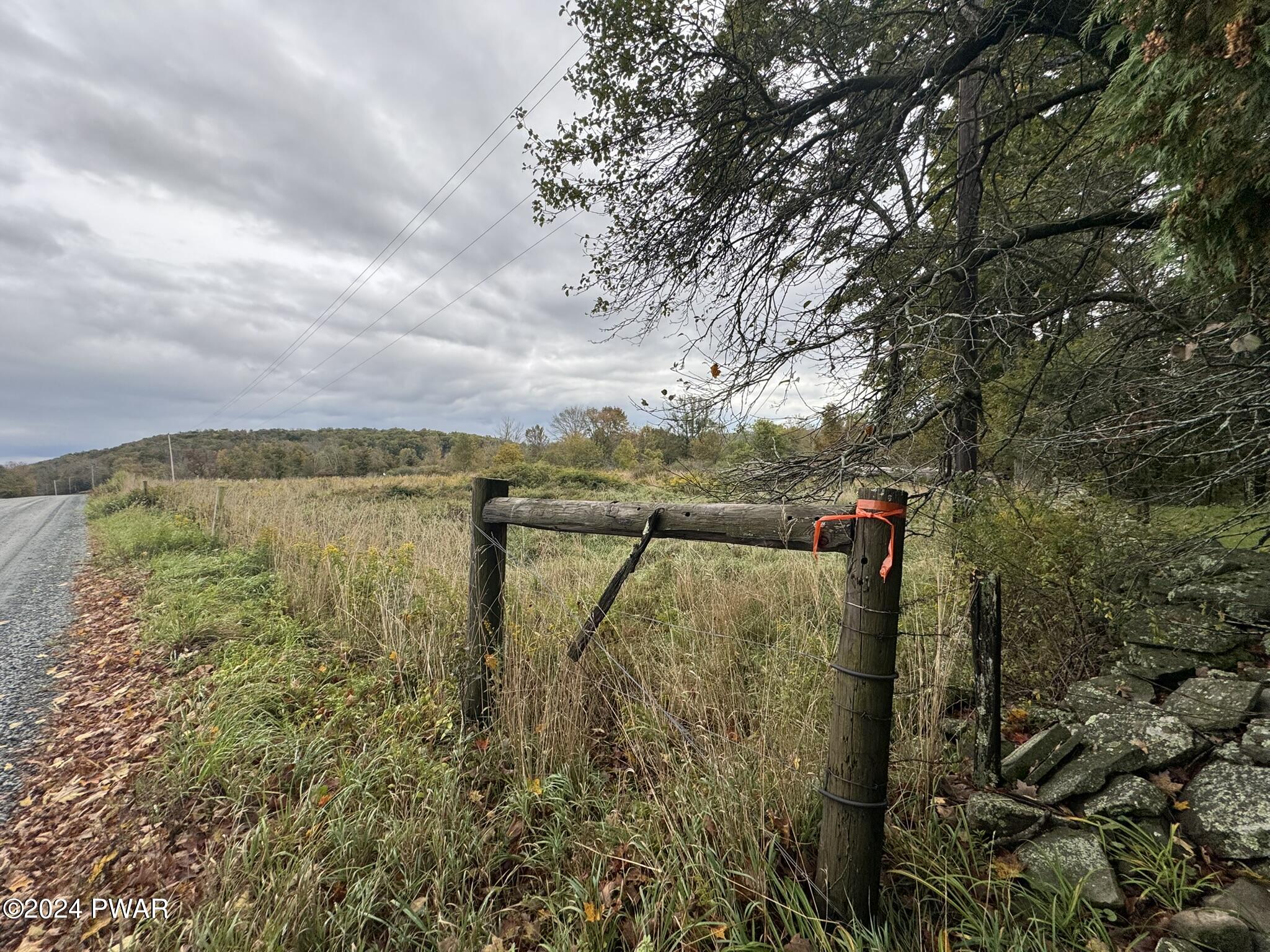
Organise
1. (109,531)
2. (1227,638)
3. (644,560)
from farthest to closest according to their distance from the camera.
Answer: (109,531)
(644,560)
(1227,638)

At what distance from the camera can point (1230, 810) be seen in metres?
1.90

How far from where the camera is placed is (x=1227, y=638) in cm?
285

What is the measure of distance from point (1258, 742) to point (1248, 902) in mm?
852

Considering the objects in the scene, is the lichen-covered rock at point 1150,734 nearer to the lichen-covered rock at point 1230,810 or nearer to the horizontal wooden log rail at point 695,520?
the lichen-covered rock at point 1230,810

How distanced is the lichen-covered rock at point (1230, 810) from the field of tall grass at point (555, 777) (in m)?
0.61

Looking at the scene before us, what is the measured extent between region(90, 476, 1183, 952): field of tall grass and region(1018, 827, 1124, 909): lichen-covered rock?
8 cm

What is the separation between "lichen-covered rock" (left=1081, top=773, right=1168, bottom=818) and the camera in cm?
201

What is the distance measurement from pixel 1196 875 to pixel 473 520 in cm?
356

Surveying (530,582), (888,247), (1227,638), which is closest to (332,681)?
(530,582)

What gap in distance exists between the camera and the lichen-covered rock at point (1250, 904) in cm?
154

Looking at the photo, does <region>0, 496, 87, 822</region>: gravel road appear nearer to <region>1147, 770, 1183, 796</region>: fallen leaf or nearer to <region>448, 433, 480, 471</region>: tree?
<region>1147, 770, 1183, 796</region>: fallen leaf

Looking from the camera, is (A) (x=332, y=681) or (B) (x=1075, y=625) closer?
(B) (x=1075, y=625)

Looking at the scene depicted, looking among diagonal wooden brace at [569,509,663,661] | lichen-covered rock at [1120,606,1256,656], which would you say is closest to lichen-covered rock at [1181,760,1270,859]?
lichen-covered rock at [1120,606,1256,656]

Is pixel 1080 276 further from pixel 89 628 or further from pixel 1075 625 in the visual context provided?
pixel 89 628
